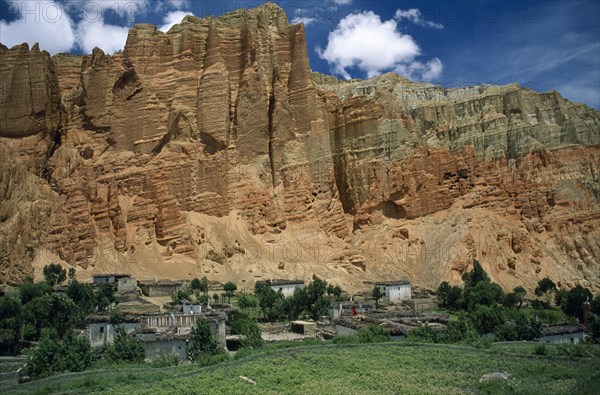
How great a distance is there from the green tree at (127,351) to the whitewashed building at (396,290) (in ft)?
130

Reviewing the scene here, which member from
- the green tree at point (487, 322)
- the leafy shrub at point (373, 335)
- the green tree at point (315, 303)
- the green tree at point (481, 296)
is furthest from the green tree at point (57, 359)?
the green tree at point (481, 296)

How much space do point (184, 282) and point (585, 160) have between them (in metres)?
61.3

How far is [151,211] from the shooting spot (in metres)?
79.2

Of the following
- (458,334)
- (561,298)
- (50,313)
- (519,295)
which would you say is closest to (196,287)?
(50,313)

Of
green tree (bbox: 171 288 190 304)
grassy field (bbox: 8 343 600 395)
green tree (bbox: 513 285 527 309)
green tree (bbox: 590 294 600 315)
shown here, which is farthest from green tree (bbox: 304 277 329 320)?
grassy field (bbox: 8 343 600 395)

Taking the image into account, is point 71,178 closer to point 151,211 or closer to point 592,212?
point 151,211

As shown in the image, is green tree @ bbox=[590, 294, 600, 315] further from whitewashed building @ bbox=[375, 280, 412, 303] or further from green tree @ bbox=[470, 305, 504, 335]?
whitewashed building @ bbox=[375, 280, 412, 303]

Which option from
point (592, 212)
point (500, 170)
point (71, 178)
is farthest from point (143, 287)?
point (592, 212)

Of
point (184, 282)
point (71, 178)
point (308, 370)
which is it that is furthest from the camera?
point (71, 178)

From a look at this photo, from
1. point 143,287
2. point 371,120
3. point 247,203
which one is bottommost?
point 143,287

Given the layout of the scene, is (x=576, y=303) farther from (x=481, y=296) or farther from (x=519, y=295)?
(x=519, y=295)

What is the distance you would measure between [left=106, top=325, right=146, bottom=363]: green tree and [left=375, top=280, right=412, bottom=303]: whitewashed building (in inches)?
1561

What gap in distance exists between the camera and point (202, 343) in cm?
3466

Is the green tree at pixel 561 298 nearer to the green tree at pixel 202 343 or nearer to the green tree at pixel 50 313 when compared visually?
the green tree at pixel 202 343
